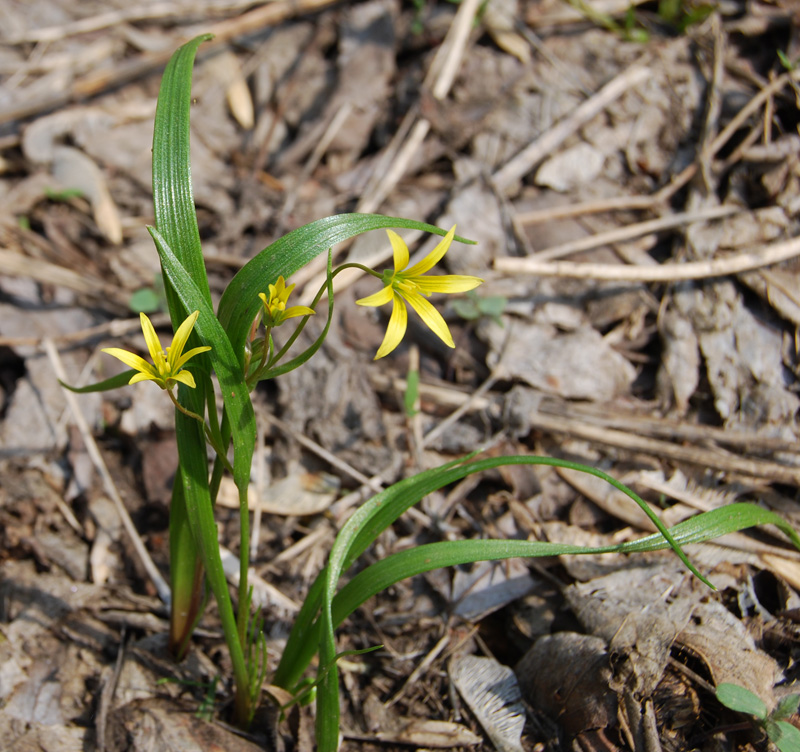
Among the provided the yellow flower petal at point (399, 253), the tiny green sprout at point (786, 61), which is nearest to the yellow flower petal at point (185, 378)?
the yellow flower petal at point (399, 253)

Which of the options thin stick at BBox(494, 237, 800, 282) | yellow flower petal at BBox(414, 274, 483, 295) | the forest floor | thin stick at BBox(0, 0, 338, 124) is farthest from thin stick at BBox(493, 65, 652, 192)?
yellow flower petal at BBox(414, 274, 483, 295)

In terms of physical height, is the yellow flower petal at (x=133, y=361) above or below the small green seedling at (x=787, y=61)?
below

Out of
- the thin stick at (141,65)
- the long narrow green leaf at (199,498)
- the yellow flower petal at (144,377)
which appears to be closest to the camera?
the yellow flower petal at (144,377)

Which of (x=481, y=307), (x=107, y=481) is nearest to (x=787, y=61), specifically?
(x=481, y=307)

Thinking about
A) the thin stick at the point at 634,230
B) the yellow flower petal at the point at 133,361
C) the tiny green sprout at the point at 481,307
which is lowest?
the tiny green sprout at the point at 481,307

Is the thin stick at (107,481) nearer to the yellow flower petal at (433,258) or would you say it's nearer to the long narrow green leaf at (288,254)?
the long narrow green leaf at (288,254)

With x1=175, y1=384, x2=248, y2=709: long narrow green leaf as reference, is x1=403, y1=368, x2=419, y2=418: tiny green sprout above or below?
below

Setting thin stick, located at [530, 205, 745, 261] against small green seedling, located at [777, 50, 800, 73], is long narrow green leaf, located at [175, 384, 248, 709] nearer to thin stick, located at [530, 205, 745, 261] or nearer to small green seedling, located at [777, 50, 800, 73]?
thin stick, located at [530, 205, 745, 261]
